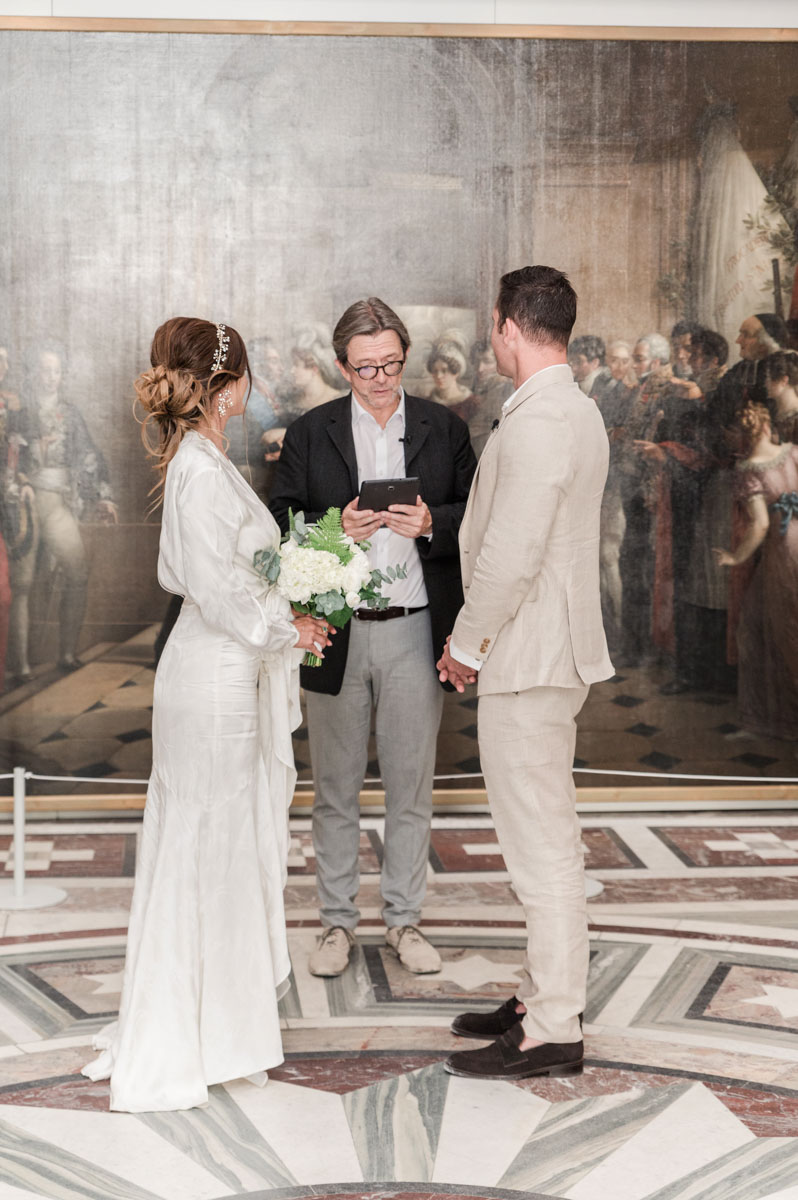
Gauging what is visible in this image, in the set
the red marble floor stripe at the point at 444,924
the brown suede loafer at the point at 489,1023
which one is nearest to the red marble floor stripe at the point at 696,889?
the red marble floor stripe at the point at 444,924

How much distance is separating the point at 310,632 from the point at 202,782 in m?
0.51

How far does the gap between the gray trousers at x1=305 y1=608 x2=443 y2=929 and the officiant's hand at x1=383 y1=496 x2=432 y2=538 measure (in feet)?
1.22

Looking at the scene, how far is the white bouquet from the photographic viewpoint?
11.6 ft

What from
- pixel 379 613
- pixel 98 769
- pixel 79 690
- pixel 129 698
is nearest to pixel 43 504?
pixel 79 690

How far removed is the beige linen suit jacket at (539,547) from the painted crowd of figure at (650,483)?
2939 mm

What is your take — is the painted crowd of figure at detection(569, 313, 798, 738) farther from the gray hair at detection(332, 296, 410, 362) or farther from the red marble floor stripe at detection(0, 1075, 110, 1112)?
the red marble floor stripe at detection(0, 1075, 110, 1112)

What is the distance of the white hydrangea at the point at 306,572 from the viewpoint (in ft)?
11.6

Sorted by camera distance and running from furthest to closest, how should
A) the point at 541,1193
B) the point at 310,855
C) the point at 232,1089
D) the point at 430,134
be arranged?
the point at 430,134, the point at 310,855, the point at 232,1089, the point at 541,1193

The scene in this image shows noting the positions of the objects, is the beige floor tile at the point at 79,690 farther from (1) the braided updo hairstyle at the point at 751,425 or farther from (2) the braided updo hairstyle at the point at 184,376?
Result: (1) the braided updo hairstyle at the point at 751,425

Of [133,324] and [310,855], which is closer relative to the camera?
[310,855]

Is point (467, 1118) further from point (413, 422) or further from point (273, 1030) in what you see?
point (413, 422)

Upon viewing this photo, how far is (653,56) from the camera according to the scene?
6.35 m

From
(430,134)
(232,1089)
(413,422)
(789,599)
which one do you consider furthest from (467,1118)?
(430,134)

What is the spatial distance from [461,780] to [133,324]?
9.06 ft
